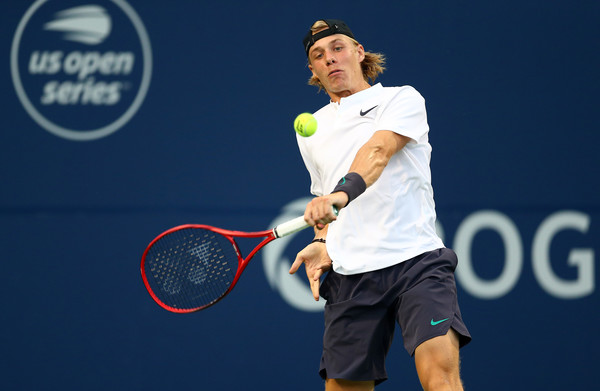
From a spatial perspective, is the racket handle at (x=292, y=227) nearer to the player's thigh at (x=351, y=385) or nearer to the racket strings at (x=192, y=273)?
the racket strings at (x=192, y=273)

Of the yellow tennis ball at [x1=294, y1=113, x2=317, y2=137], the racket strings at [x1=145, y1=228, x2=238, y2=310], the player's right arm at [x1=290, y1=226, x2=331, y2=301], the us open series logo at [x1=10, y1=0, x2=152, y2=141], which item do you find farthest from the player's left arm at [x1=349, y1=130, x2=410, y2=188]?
the us open series logo at [x1=10, y1=0, x2=152, y2=141]

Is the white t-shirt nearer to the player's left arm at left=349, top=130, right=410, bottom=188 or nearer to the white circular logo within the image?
the player's left arm at left=349, top=130, right=410, bottom=188

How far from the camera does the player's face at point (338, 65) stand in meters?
3.41

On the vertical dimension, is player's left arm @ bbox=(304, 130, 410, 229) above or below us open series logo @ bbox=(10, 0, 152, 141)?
below

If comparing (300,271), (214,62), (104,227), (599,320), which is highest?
(214,62)

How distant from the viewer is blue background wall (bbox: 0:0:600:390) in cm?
463

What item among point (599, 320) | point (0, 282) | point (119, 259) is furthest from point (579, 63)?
point (0, 282)

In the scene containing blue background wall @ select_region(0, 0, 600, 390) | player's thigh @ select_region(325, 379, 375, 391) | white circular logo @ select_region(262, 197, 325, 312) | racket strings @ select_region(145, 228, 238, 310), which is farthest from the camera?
white circular logo @ select_region(262, 197, 325, 312)

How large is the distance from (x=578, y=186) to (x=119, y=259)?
257cm

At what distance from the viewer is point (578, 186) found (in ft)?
16.3

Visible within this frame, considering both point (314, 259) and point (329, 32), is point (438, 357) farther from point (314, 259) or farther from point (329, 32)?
point (329, 32)

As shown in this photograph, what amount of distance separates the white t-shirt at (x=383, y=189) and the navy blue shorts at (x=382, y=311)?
0.05 m

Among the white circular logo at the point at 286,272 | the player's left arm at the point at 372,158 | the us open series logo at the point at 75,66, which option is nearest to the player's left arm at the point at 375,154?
the player's left arm at the point at 372,158

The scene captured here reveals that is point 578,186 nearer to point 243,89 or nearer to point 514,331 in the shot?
point 514,331
